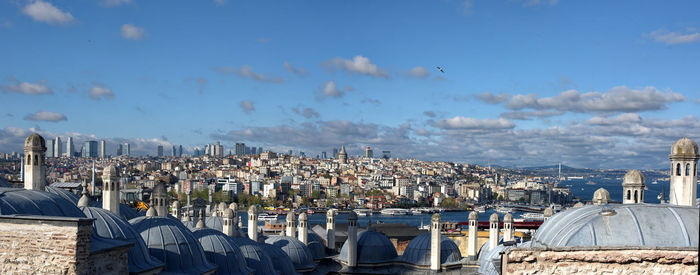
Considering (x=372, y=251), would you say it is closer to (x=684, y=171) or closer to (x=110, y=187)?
(x=110, y=187)

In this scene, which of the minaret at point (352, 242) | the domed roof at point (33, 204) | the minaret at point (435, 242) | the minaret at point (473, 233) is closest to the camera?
the domed roof at point (33, 204)

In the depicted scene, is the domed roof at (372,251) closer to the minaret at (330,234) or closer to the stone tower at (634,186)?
the minaret at (330,234)

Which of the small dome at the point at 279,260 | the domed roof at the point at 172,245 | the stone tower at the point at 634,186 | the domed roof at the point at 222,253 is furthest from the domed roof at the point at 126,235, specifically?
the stone tower at the point at 634,186

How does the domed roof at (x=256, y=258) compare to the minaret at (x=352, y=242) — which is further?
the minaret at (x=352, y=242)

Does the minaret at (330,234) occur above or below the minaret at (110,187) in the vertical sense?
below

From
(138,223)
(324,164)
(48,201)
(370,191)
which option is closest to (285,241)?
(138,223)

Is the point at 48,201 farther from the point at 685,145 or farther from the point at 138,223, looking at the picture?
the point at 685,145
